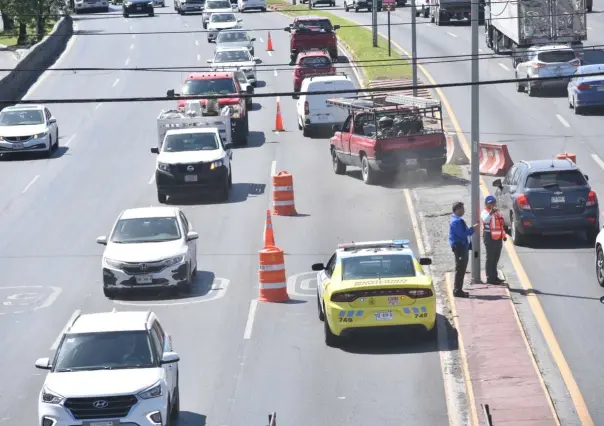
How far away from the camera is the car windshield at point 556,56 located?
49.4 m

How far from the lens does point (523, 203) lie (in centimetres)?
2780

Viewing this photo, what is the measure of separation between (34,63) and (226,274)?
37.1 m

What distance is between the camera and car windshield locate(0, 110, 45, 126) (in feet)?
144

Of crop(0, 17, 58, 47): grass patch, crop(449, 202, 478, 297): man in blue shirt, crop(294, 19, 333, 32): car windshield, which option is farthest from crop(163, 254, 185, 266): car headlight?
crop(0, 17, 58, 47): grass patch

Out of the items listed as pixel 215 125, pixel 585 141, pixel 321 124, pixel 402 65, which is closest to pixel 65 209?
pixel 215 125

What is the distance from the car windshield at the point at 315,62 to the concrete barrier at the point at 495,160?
17.5 m

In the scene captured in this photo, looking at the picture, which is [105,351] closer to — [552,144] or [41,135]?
[552,144]

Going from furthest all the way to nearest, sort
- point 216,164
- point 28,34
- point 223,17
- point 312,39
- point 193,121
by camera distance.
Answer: point 28,34, point 223,17, point 312,39, point 193,121, point 216,164

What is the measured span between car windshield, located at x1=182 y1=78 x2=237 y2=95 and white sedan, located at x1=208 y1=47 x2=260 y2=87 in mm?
10760

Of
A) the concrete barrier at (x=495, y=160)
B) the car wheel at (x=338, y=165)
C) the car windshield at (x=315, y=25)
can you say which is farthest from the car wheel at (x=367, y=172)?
the car windshield at (x=315, y=25)

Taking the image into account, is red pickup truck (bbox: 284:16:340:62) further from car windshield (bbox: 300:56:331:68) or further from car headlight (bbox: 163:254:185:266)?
car headlight (bbox: 163:254:185:266)

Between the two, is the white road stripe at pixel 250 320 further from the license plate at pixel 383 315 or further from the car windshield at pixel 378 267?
the license plate at pixel 383 315

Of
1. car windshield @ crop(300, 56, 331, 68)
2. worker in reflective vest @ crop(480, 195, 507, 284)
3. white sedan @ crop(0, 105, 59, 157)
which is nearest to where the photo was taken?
worker in reflective vest @ crop(480, 195, 507, 284)

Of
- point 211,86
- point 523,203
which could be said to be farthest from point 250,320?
point 211,86
